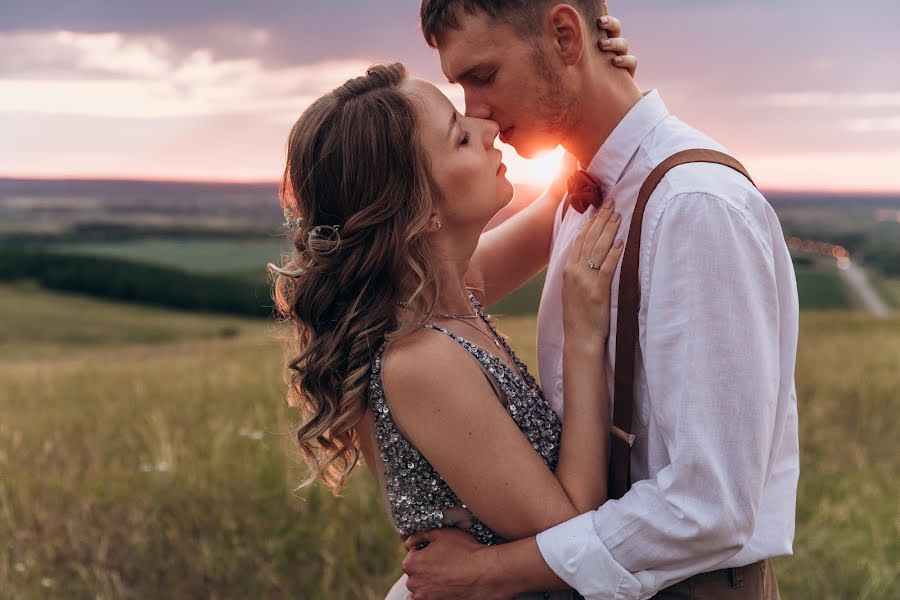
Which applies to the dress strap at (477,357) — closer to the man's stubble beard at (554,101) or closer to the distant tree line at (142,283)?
the man's stubble beard at (554,101)

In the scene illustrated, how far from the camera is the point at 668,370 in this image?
94.1 inches

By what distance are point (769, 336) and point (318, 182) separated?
1.41 meters

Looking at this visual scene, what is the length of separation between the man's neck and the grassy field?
4.46 ft

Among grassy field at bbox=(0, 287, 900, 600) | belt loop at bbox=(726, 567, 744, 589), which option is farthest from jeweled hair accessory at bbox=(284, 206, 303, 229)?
belt loop at bbox=(726, 567, 744, 589)

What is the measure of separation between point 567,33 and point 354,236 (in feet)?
3.18

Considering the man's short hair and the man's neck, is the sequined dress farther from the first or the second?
the man's short hair

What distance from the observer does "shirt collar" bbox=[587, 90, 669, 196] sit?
9.27 feet

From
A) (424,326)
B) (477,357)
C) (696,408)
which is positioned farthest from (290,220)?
(696,408)

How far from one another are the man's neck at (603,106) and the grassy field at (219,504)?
136 cm

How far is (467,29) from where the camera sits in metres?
3.02

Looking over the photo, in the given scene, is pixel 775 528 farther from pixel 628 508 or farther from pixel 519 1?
pixel 519 1

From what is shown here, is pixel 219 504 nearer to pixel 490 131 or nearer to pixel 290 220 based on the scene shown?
pixel 290 220

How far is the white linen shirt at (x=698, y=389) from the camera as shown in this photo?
7.61ft

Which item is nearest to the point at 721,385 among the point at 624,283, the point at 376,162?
the point at 624,283
